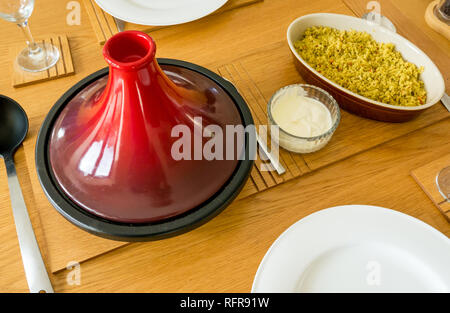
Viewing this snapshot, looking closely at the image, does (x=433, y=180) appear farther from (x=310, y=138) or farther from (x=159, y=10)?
(x=159, y=10)

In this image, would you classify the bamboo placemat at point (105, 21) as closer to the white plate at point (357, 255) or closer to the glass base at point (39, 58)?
the glass base at point (39, 58)

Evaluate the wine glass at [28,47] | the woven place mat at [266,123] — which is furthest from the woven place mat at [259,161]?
the wine glass at [28,47]

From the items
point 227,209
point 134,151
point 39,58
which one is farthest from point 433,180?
point 39,58

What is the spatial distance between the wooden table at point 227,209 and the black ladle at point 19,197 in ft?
0.04

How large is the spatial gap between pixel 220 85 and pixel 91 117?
222mm

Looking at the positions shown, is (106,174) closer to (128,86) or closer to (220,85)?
(128,86)

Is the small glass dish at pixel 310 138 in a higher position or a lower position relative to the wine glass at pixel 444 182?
higher

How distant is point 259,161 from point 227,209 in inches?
4.2

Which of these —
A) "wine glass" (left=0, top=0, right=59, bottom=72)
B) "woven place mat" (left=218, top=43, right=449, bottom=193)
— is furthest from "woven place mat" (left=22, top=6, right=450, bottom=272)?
"wine glass" (left=0, top=0, right=59, bottom=72)

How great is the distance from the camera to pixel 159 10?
878 millimetres

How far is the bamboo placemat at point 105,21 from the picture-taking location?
864mm

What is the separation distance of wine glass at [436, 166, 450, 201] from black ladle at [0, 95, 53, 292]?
2.10 feet

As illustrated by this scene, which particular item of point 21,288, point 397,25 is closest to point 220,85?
point 21,288

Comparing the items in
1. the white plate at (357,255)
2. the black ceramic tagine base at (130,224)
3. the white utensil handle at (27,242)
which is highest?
the black ceramic tagine base at (130,224)
